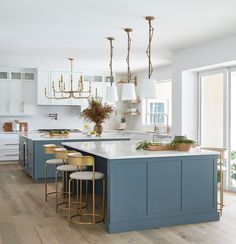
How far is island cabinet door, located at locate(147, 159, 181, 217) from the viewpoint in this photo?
4449 mm

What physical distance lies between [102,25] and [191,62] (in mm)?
2287

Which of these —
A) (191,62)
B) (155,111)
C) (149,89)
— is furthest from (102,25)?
(155,111)

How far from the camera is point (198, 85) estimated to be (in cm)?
748

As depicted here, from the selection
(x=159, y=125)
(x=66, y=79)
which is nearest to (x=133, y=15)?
(x=159, y=125)

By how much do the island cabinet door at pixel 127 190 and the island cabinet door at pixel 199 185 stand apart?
1.81 ft

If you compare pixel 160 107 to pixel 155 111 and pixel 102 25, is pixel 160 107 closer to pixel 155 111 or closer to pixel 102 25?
pixel 155 111

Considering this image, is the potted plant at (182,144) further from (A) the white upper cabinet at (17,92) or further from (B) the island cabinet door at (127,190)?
(A) the white upper cabinet at (17,92)

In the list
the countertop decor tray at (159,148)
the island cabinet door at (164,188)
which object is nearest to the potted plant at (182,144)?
the countertop decor tray at (159,148)

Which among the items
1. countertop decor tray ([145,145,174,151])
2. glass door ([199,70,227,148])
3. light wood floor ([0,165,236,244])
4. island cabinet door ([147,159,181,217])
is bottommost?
light wood floor ([0,165,236,244])

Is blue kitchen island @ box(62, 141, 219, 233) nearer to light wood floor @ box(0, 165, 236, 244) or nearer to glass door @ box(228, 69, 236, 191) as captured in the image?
light wood floor @ box(0, 165, 236, 244)

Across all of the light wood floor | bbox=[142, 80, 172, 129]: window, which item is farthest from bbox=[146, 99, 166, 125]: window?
the light wood floor

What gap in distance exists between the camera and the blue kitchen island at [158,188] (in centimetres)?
429

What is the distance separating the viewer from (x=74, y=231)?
14.3 ft

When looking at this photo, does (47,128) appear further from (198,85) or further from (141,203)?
(141,203)
